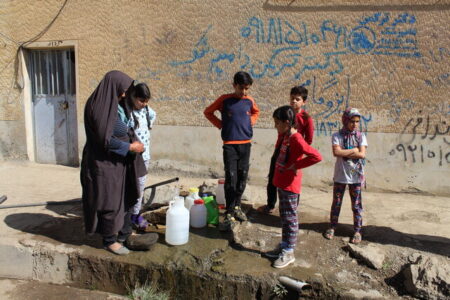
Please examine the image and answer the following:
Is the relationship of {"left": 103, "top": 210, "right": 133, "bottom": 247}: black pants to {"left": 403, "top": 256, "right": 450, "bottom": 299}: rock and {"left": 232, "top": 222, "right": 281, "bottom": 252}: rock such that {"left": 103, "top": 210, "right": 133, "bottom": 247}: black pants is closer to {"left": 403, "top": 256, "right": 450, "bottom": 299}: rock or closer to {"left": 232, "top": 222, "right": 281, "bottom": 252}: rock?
{"left": 232, "top": 222, "right": 281, "bottom": 252}: rock

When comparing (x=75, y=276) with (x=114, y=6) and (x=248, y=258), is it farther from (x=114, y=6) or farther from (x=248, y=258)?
(x=114, y=6)

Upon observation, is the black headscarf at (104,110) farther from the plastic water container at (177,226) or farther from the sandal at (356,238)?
the sandal at (356,238)

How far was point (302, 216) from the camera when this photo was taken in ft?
13.5

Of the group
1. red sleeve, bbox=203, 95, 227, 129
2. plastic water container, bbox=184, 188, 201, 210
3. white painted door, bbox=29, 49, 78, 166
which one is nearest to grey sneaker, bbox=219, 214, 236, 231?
plastic water container, bbox=184, 188, 201, 210

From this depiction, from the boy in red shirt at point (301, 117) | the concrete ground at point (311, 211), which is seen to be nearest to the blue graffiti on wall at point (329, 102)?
the concrete ground at point (311, 211)

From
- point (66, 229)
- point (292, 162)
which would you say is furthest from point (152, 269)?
point (292, 162)

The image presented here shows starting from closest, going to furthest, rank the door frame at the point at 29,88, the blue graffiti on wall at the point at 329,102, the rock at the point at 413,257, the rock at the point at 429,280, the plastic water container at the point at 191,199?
the rock at the point at 429,280
the rock at the point at 413,257
the plastic water container at the point at 191,199
the blue graffiti on wall at the point at 329,102
the door frame at the point at 29,88

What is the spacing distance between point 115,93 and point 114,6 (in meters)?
3.63

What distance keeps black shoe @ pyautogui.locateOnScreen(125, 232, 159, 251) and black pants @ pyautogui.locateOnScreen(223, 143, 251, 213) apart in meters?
0.87

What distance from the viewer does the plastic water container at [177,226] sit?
10.5 feet

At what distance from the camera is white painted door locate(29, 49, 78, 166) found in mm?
6594

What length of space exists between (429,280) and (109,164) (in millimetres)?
2631

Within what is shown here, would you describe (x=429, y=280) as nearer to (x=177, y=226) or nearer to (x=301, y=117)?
(x=301, y=117)

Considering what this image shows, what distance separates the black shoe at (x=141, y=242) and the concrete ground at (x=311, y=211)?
37 cm
